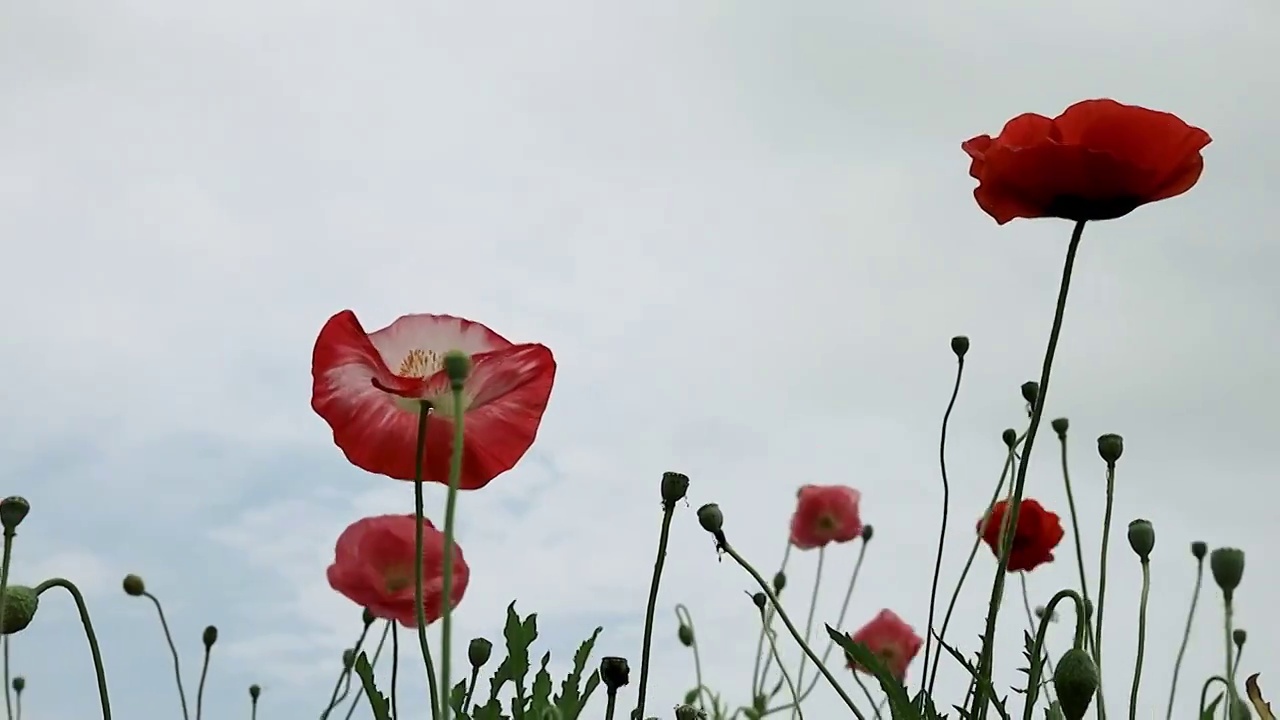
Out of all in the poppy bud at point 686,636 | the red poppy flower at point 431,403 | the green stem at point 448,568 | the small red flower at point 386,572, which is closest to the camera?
the green stem at point 448,568

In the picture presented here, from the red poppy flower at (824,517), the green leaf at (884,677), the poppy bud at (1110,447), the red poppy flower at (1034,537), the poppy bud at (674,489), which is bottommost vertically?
the green leaf at (884,677)

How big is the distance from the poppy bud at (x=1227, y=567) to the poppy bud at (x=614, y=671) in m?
0.60

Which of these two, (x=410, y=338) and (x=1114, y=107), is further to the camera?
(x=1114, y=107)

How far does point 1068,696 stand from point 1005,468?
93 cm

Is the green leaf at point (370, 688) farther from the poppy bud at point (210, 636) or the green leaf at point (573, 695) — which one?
the poppy bud at point (210, 636)

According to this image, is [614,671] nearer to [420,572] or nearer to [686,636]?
[420,572]

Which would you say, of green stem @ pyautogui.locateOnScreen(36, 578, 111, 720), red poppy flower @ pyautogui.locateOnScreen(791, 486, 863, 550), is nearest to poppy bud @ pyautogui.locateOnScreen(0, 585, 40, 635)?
green stem @ pyautogui.locateOnScreen(36, 578, 111, 720)

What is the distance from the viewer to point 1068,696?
3.51ft

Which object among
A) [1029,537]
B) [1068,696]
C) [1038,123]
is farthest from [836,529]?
[1068,696]

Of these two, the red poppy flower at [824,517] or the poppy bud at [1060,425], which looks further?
the red poppy flower at [824,517]

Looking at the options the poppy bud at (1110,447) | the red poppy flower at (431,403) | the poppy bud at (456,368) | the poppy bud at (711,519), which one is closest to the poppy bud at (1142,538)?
the poppy bud at (1110,447)

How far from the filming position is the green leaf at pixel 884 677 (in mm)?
1349

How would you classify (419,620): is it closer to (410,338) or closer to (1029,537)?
(410,338)

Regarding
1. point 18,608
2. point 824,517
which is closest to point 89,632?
point 18,608
